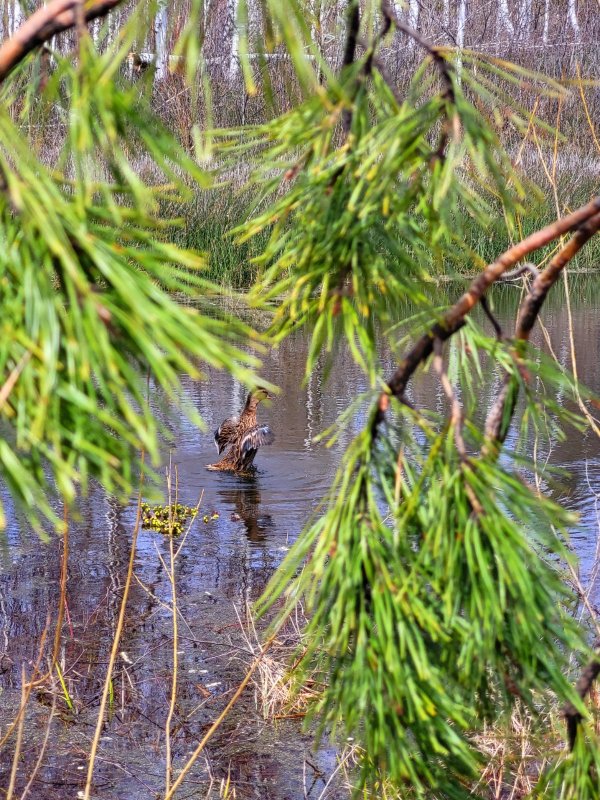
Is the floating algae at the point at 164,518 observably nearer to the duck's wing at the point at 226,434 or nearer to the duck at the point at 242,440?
the duck at the point at 242,440

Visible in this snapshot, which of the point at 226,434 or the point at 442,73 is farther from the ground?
the point at 442,73

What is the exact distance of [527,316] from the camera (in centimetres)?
120

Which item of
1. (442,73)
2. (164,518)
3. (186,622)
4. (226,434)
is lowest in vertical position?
(186,622)

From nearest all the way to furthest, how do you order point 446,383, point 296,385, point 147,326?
1. point 147,326
2. point 446,383
3. point 296,385

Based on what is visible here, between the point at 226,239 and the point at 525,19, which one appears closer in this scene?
the point at 226,239

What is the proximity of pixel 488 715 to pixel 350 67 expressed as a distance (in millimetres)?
717

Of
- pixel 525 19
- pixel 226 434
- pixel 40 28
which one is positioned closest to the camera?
pixel 40 28

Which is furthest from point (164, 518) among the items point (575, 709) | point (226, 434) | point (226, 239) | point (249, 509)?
point (226, 239)

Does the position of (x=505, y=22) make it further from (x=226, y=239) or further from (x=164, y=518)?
(x=164, y=518)

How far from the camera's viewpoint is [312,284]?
1148 millimetres

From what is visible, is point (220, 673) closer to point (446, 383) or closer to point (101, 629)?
point (101, 629)

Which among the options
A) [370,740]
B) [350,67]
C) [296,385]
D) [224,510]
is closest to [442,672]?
[370,740]

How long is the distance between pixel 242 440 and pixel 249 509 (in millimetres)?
709

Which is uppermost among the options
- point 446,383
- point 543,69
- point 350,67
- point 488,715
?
point 543,69
